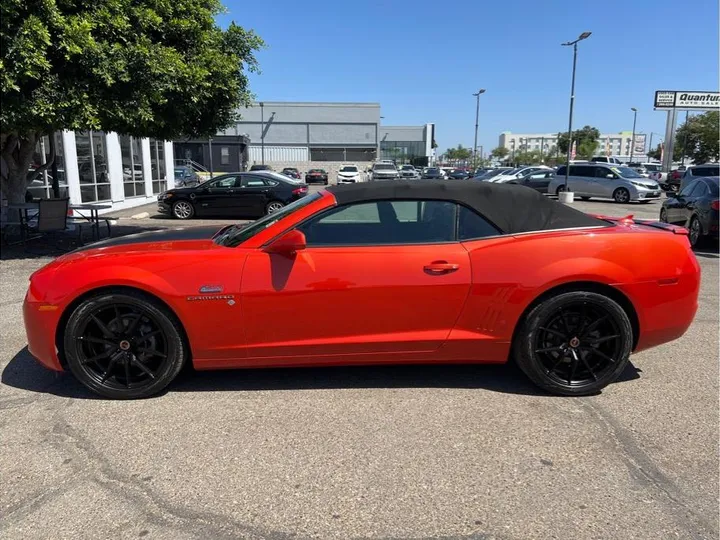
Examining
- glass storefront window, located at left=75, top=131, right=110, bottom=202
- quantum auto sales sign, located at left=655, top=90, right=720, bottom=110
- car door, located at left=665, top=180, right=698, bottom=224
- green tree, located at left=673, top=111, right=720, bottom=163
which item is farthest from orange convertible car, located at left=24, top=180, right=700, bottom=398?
green tree, located at left=673, top=111, right=720, bottom=163

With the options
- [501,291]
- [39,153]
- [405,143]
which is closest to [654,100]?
[405,143]

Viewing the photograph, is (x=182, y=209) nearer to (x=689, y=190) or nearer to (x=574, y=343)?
(x=689, y=190)

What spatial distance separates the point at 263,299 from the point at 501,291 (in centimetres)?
161

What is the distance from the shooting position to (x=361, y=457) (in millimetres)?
2982

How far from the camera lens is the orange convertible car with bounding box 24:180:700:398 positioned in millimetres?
3523

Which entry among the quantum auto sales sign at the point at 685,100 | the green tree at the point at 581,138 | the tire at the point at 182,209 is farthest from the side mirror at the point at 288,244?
the green tree at the point at 581,138

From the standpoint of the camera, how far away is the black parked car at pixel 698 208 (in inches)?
377

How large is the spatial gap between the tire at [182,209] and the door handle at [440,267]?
46.5 feet

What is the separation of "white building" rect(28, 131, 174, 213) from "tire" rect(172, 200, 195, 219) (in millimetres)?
1799

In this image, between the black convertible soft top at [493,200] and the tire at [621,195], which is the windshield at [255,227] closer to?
the black convertible soft top at [493,200]

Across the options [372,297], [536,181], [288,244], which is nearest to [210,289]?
→ [288,244]

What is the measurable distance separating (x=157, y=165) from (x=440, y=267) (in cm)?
2204

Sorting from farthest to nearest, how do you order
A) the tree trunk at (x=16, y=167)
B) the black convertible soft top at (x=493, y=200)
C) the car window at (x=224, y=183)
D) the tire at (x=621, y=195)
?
the tire at (x=621, y=195)
the car window at (x=224, y=183)
the tree trunk at (x=16, y=167)
the black convertible soft top at (x=493, y=200)

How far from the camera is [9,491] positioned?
267 centimetres
